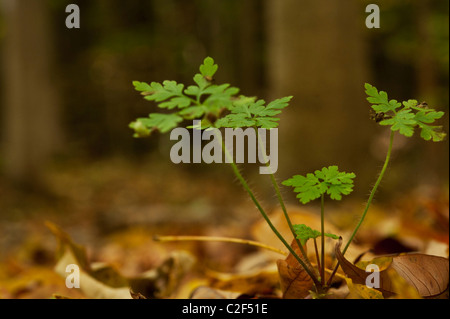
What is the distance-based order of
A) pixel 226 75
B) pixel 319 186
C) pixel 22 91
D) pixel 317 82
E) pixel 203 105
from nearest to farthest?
pixel 203 105 → pixel 319 186 → pixel 317 82 → pixel 22 91 → pixel 226 75

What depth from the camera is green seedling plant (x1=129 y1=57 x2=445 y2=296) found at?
0.57 metres

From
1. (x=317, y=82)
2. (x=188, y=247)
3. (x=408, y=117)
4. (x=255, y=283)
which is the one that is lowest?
(x=188, y=247)

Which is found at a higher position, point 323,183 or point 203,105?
point 203,105

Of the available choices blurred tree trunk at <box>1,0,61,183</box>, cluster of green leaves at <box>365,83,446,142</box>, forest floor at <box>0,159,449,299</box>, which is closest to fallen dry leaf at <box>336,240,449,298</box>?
forest floor at <box>0,159,449,299</box>

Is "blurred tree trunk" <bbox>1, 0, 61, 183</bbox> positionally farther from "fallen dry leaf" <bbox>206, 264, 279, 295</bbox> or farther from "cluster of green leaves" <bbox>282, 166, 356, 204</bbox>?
"cluster of green leaves" <bbox>282, 166, 356, 204</bbox>

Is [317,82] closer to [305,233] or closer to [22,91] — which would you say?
[305,233]

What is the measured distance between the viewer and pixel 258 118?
651 mm

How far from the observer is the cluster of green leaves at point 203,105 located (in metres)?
0.55

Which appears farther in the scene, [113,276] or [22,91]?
[22,91]

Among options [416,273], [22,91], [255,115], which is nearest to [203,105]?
[255,115]

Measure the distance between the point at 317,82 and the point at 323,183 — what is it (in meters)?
3.37
